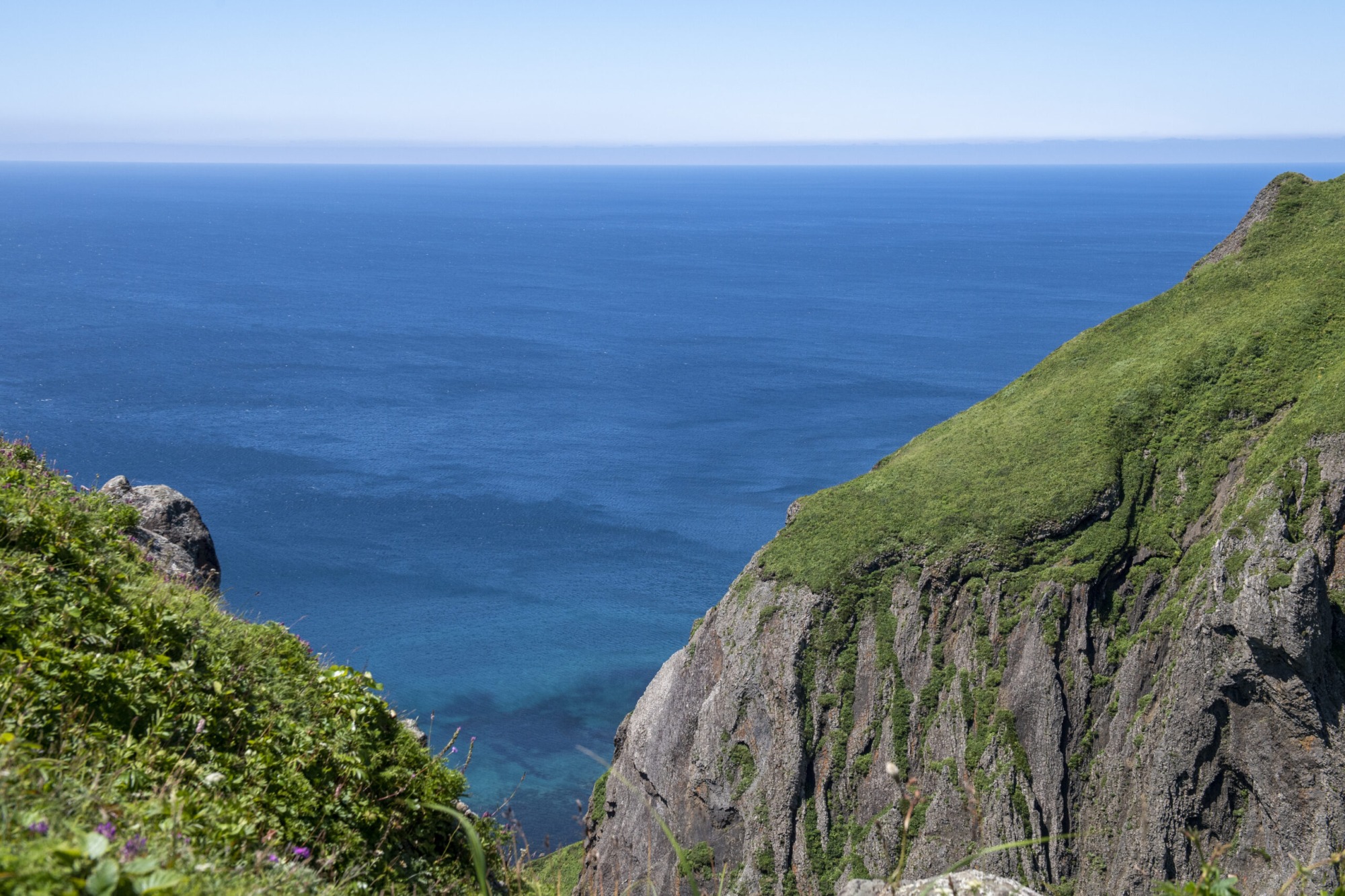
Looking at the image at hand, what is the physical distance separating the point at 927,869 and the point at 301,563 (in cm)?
7332

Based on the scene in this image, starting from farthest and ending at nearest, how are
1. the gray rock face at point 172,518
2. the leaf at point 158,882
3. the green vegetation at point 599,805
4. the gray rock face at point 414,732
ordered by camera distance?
1. the green vegetation at point 599,805
2. the gray rock face at point 172,518
3. the gray rock face at point 414,732
4. the leaf at point 158,882

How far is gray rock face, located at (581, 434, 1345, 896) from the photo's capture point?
32.0 metres

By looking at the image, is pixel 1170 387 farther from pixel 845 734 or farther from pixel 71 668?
pixel 71 668

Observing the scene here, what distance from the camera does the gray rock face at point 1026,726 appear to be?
32.0m

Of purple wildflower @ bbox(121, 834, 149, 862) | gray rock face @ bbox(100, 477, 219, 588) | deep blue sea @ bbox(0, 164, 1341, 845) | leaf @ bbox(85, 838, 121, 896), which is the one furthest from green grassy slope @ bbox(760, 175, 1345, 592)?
leaf @ bbox(85, 838, 121, 896)

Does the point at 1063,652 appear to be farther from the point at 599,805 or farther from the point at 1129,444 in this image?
the point at 599,805

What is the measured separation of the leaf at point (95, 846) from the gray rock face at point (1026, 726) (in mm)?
31861

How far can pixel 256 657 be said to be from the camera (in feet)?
38.5

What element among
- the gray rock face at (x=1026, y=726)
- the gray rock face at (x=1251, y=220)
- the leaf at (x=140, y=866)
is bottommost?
the gray rock face at (x=1026, y=726)

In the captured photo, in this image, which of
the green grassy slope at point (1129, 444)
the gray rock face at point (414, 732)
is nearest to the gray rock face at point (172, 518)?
the gray rock face at point (414, 732)

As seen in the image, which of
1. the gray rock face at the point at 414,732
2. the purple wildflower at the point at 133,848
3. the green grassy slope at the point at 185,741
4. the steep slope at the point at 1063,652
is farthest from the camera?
the steep slope at the point at 1063,652

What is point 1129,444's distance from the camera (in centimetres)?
4381

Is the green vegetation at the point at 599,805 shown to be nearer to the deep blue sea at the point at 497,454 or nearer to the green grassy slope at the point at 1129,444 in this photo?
the deep blue sea at the point at 497,454

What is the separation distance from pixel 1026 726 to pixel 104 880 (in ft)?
125
